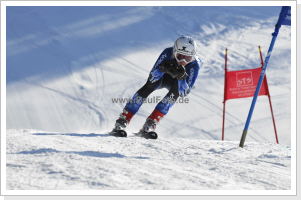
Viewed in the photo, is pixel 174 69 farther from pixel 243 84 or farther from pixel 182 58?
pixel 243 84

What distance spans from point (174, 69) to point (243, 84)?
291cm

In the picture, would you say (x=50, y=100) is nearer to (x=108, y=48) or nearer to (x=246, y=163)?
(x=108, y=48)

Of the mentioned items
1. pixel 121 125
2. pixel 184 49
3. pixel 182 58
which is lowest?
pixel 121 125

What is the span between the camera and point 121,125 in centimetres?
595

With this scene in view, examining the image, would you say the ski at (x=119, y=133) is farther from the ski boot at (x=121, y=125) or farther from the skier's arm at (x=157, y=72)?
the skier's arm at (x=157, y=72)

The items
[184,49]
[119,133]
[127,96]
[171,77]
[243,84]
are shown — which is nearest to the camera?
[119,133]

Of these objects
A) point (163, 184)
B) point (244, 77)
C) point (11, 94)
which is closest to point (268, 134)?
point (244, 77)

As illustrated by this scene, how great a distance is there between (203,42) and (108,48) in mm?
3009

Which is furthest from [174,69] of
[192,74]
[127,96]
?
[127,96]

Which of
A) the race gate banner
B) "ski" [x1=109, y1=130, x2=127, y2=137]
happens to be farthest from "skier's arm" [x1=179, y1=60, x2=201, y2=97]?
the race gate banner

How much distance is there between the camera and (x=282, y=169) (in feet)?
16.1

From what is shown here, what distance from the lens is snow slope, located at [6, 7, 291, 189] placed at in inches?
169

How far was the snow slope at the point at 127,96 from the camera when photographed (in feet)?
14.1

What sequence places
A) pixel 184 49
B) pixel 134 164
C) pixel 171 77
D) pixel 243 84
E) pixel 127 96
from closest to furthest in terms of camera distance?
1. pixel 134 164
2. pixel 184 49
3. pixel 171 77
4. pixel 243 84
5. pixel 127 96
